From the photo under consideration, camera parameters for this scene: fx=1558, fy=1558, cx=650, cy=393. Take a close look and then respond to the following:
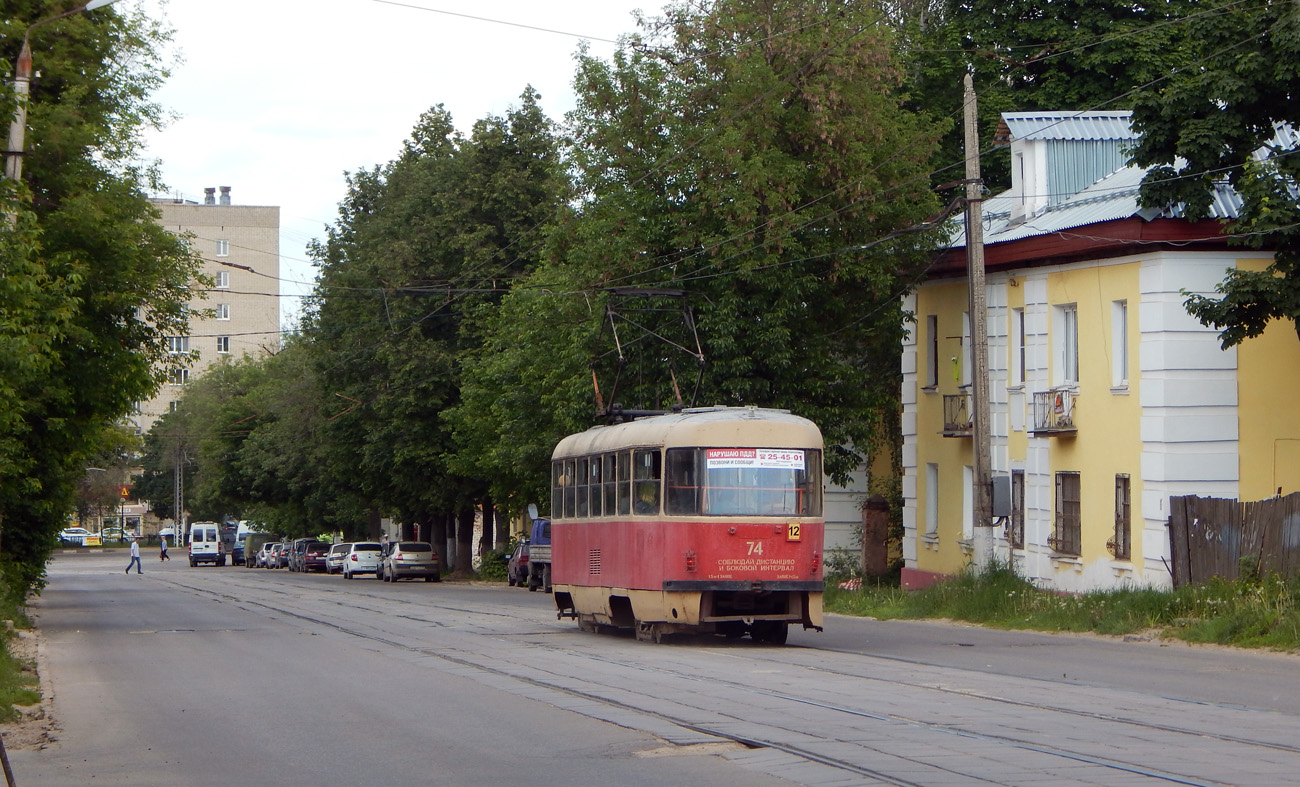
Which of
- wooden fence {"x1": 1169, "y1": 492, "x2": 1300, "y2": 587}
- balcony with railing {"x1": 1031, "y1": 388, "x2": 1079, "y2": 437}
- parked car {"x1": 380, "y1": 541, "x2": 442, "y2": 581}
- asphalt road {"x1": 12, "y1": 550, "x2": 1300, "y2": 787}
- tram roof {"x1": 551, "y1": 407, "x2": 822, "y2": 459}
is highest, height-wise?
balcony with railing {"x1": 1031, "y1": 388, "x2": 1079, "y2": 437}

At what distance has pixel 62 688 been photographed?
17250 mm

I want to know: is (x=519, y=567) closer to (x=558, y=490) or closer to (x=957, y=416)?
(x=957, y=416)

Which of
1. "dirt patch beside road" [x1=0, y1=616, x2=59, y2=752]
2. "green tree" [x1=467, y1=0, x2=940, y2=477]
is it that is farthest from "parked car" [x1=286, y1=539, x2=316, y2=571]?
"dirt patch beside road" [x1=0, y1=616, x2=59, y2=752]

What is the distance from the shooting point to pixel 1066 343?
3083 cm

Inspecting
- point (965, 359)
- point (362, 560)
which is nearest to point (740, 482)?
point (965, 359)

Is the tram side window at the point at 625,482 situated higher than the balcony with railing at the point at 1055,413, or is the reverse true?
the balcony with railing at the point at 1055,413

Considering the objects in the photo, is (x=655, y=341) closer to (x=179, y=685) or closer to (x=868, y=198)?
(x=868, y=198)

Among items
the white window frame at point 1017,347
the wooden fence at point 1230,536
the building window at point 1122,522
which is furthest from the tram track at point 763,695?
the white window frame at point 1017,347

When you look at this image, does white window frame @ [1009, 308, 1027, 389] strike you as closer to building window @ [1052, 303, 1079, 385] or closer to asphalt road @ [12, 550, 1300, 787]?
building window @ [1052, 303, 1079, 385]

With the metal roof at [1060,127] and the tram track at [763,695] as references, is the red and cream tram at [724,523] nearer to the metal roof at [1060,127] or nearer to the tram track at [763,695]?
the tram track at [763,695]

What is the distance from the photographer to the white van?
321 feet

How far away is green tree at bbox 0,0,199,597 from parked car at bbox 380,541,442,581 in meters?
30.8

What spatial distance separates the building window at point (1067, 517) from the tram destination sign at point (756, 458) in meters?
11.3

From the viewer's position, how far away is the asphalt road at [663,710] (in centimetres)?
1008
